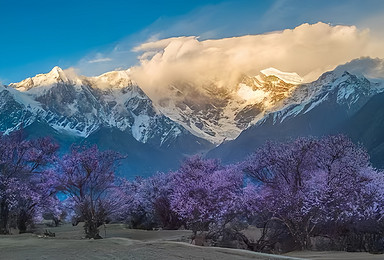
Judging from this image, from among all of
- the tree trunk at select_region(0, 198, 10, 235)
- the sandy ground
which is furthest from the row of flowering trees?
the sandy ground

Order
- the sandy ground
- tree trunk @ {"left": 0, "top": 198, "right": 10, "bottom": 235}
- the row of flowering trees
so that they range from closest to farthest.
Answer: the sandy ground → the row of flowering trees → tree trunk @ {"left": 0, "top": 198, "right": 10, "bottom": 235}

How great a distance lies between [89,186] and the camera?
3444 centimetres

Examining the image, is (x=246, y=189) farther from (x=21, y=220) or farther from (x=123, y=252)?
(x=21, y=220)

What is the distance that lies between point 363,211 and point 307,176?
4.75 m

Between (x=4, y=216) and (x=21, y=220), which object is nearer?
(x=4, y=216)

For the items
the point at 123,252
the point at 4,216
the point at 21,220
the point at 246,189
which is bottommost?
the point at 123,252

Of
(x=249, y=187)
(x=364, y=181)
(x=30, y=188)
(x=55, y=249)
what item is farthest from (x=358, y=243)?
(x=30, y=188)

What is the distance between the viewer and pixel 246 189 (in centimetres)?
2972

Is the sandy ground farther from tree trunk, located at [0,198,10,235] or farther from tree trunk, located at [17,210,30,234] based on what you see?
tree trunk, located at [17,210,30,234]

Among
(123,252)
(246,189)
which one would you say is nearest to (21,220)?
(246,189)

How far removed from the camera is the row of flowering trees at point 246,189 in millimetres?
25094

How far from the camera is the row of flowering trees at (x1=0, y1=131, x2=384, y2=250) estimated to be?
82.3 feet

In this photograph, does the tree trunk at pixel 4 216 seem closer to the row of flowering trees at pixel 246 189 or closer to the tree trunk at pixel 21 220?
the row of flowering trees at pixel 246 189

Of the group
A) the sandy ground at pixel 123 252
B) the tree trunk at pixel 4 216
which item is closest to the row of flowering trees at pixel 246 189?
the tree trunk at pixel 4 216
